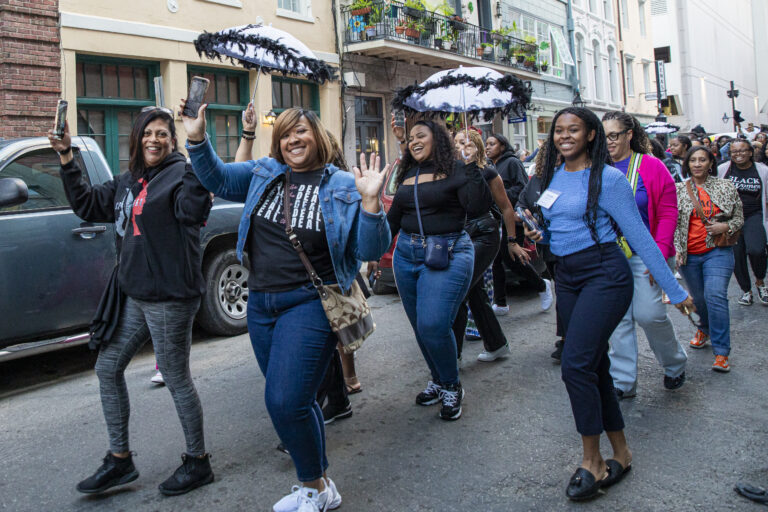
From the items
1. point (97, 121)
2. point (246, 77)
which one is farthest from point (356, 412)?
point (246, 77)

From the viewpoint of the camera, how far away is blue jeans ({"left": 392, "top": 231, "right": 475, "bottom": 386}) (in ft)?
14.8

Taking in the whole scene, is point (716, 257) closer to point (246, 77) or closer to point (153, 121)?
point (153, 121)

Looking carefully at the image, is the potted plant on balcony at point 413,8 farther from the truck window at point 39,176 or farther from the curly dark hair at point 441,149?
the curly dark hair at point 441,149

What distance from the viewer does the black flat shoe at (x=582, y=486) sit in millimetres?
3297

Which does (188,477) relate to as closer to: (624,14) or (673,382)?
(673,382)

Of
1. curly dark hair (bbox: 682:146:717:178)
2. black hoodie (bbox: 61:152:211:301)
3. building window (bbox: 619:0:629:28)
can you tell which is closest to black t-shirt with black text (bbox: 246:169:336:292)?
black hoodie (bbox: 61:152:211:301)

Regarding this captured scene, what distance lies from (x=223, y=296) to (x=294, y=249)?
406 cm

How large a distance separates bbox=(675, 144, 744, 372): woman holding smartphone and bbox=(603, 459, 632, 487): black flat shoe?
2339mm

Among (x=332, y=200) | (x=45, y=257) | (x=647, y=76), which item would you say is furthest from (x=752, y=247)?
(x=647, y=76)

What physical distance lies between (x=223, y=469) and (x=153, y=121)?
1.93 meters

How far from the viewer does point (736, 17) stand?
210 ft

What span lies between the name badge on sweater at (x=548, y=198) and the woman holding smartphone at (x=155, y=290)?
177 centimetres

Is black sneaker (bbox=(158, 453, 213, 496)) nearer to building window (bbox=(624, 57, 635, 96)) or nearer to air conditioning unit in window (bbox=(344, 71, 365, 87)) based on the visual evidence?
air conditioning unit in window (bbox=(344, 71, 365, 87))

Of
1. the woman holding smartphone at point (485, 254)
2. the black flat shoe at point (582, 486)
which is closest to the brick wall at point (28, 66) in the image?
the woman holding smartphone at point (485, 254)
